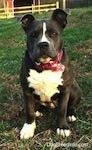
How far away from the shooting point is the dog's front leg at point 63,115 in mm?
4750

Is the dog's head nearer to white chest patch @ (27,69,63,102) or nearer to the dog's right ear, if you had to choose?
the dog's right ear

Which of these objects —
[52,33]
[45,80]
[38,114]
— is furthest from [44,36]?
[38,114]

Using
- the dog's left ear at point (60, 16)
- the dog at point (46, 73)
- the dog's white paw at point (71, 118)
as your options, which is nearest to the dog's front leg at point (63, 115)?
the dog at point (46, 73)

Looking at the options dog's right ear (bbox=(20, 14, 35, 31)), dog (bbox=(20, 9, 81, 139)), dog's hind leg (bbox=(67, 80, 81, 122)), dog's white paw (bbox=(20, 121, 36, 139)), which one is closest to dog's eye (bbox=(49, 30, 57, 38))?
dog (bbox=(20, 9, 81, 139))

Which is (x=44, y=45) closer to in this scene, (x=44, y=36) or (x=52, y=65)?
(x=44, y=36)

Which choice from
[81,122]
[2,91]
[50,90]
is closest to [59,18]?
[50,90]

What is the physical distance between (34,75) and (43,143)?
73cm

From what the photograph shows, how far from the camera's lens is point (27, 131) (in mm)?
4781

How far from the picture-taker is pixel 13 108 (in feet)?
18.3

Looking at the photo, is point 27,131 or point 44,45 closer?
point 44,45

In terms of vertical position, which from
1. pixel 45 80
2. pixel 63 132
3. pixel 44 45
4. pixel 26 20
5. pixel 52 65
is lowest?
pixel 63 132

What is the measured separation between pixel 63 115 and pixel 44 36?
88 cm

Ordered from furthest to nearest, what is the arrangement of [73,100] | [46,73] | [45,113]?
[45,113], [73,100], [46,73]

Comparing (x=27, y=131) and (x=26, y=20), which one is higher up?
(x=26, y=20)
